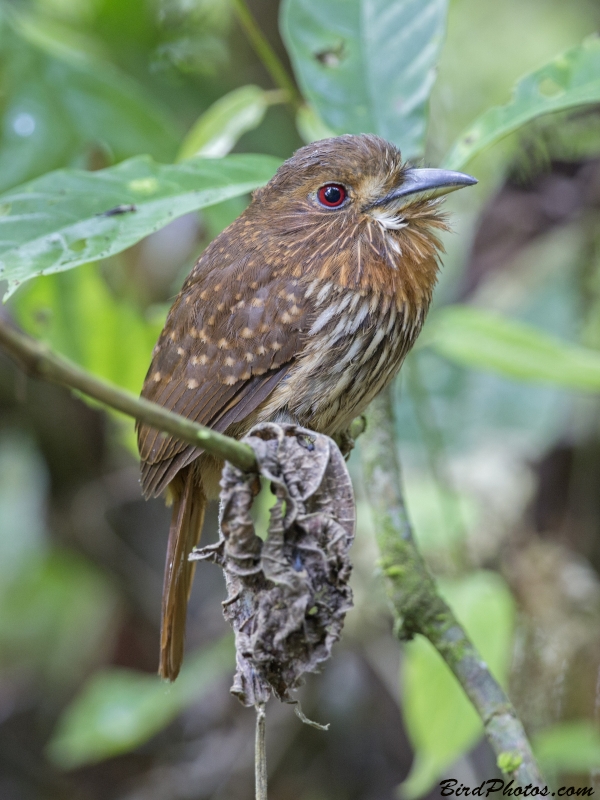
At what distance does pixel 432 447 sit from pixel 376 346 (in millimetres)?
1087

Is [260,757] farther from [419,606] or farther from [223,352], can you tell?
[223,352]

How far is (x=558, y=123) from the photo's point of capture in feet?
10.2

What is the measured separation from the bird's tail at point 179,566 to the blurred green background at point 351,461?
0.54m

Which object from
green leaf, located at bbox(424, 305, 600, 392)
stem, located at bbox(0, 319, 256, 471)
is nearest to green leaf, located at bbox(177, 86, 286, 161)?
green leaf, located at bbox(424, 305, 600, 392)

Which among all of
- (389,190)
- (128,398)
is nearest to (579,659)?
(389,190)

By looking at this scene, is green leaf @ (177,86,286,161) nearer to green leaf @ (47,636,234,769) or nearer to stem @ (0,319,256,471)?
stem @ (0,319,256,471)

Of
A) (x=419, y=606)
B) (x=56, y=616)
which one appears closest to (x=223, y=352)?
(x=419, y=606)

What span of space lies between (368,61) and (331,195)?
0.43m

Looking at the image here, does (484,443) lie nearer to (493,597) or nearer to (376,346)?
(493,597)

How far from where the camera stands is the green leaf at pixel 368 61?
79.7 inches

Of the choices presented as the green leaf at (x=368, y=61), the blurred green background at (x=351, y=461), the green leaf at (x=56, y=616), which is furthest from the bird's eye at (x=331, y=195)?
the green leaf at (x=56, y=616)

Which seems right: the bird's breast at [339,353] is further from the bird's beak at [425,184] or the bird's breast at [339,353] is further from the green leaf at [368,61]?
the green leaf at [368,61]

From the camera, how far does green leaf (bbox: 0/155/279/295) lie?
4.95 ft

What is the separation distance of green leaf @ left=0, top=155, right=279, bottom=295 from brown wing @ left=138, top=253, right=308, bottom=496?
192mm
